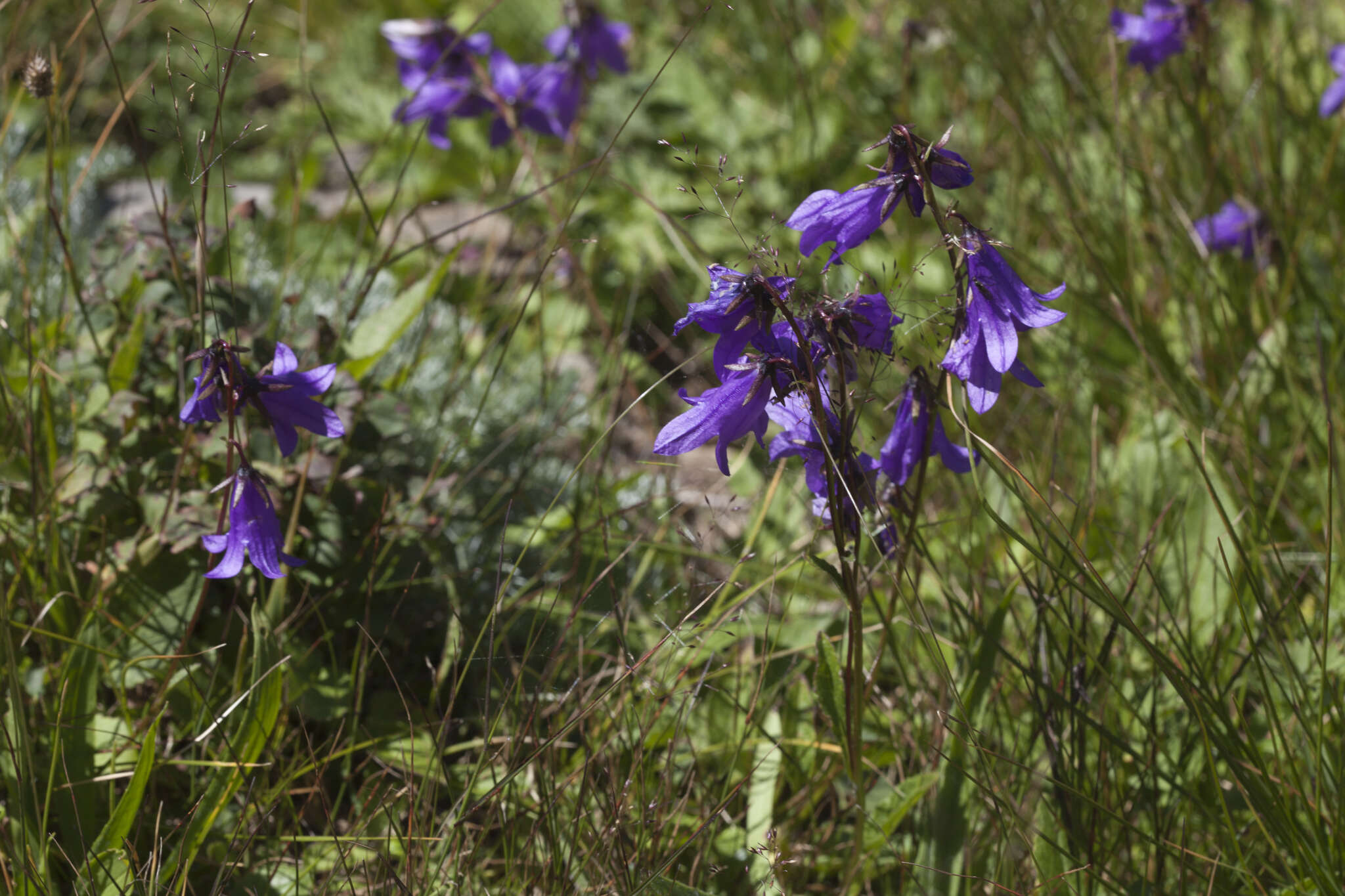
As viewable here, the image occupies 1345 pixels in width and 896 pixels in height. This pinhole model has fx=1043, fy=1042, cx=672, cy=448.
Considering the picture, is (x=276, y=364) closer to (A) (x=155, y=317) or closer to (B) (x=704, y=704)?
(A) (x=155, y=317)

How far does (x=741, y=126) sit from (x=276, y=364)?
2.45 meters

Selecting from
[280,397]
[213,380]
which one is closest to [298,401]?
[280,397]

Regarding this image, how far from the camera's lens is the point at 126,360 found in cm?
170

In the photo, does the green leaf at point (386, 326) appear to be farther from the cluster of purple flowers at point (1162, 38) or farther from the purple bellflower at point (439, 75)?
the cluster of purple flowers at point (1162, 38)

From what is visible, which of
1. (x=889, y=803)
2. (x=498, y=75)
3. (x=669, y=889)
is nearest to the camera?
(x=669, y=889)

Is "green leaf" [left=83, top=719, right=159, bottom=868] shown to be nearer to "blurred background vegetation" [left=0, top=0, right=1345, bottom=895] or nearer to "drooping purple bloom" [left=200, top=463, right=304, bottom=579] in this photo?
"blurred background vegetation" [left=0, top=0, right=1345, bottom=895]

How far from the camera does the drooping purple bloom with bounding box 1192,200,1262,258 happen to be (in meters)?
2.52

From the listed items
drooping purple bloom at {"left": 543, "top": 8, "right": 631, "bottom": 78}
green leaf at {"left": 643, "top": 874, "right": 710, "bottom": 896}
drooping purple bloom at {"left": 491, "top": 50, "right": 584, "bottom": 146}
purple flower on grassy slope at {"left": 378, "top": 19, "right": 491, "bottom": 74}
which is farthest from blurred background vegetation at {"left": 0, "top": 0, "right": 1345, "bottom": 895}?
purple flower on grassy slope at {"left": 378, "top": 19, "right": 491, "bottom": 74}

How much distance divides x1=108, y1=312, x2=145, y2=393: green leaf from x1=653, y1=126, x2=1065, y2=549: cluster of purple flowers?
1.06m

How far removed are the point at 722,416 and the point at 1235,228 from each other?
201cm

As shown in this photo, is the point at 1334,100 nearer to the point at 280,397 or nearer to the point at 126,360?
the point at 280,397

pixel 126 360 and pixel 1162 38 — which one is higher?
pixel 1162 38

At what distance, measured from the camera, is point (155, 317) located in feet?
5.91

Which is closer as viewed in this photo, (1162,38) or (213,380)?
(213,380)
